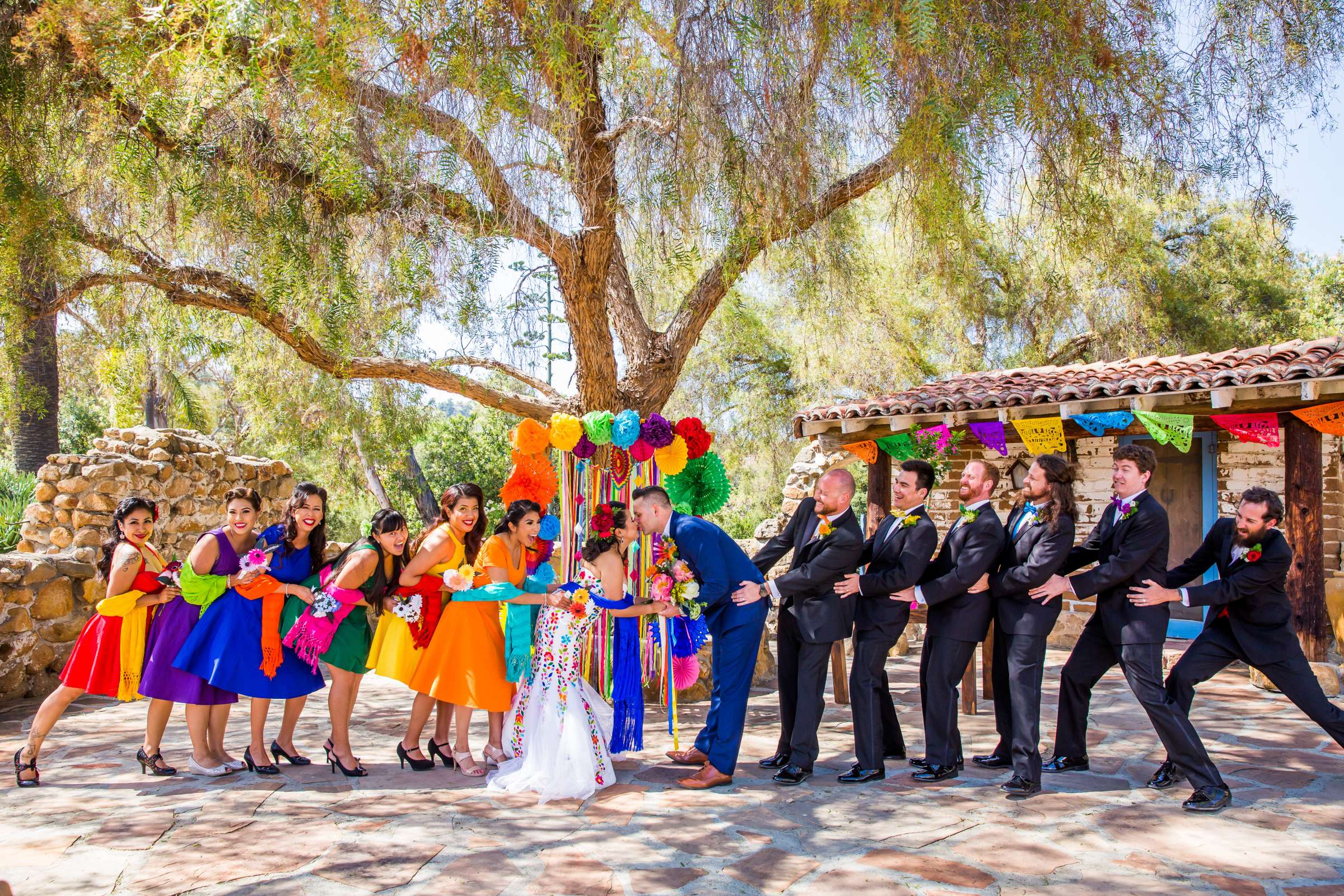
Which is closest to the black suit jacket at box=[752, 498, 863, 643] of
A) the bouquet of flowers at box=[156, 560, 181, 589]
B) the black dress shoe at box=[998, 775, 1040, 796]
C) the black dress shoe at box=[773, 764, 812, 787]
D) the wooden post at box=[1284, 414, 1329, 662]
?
the black dress shoe at box=[773, 764, 812, 787]

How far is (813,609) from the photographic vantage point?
5062 mm

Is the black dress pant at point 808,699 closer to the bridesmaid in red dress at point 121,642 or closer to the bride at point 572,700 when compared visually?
the bride at point 572,700

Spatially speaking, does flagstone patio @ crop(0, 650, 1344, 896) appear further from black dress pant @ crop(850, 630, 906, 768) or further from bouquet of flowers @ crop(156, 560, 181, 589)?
bouquet of flowers @ crop(156, 560, 181, 589)

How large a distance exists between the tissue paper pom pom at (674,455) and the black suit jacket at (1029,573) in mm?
2108

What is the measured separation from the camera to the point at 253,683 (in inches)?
193

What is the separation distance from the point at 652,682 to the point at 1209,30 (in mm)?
5530

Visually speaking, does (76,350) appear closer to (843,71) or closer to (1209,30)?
(843,71)

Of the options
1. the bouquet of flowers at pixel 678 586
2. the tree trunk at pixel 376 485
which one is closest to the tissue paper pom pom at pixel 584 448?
the bouquet of flowers at pixel 678 586

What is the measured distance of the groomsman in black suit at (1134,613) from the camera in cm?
452

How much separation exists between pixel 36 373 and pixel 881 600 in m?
10.1

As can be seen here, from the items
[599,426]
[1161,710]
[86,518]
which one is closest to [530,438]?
[599,426]

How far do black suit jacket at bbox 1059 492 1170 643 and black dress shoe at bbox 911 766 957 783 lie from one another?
3.56ft

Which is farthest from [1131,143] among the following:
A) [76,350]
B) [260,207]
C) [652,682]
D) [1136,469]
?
[76,350]

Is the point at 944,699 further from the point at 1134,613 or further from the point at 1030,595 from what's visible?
the point at 1134,613
